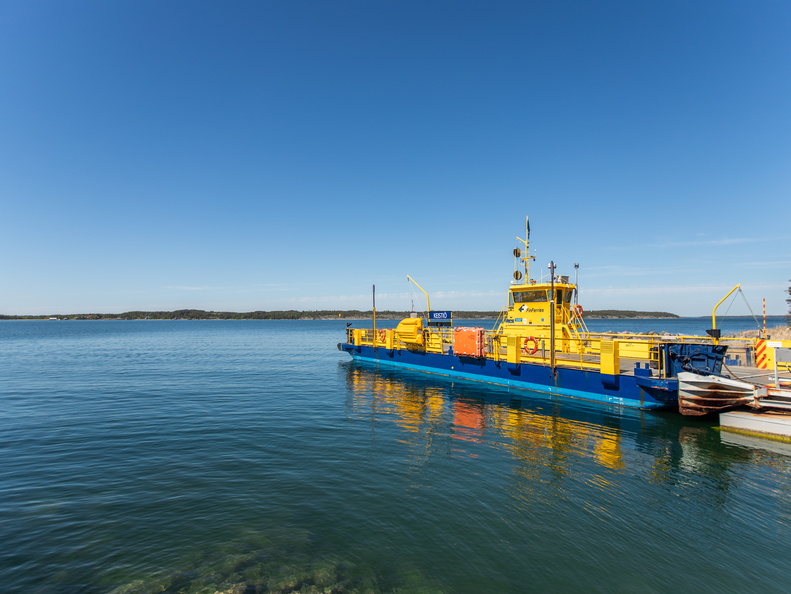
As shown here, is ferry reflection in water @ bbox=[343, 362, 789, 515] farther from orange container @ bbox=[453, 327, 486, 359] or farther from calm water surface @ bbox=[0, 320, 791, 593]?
orange container @ bbox=[453, 327, 486, 359]

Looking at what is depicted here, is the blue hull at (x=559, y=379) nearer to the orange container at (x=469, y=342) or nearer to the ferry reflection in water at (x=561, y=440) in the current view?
the orange container at (x=469, y=342)

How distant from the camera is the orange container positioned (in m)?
24.3

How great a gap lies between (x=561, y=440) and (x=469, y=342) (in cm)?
1164

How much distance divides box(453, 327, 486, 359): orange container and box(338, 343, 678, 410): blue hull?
0.47 m

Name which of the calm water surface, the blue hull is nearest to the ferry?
the blue hull

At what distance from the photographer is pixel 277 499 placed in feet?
28.8

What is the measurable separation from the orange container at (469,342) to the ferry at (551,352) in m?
0.07

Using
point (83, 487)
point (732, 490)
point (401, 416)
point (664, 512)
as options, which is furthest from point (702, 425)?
point (83, 487)

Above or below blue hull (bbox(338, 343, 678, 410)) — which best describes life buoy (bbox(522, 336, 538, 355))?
above

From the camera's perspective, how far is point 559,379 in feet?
67.8

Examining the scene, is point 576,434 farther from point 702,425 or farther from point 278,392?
point 278,392

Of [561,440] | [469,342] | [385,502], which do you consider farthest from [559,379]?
[385,502]

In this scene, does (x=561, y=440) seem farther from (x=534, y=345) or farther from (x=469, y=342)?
(x=469, y=342)

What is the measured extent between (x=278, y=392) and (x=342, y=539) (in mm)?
15923
